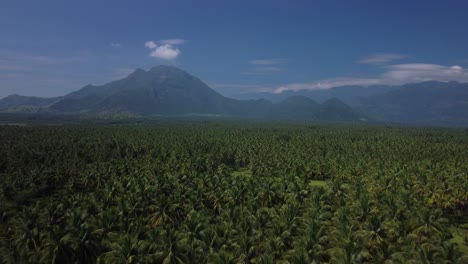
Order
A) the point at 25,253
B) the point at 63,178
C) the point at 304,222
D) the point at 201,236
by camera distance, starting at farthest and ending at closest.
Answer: the point at 63,178
the point at 304,222
the point at 201,236
the point at 25,253

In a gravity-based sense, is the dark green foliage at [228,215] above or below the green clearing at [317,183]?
above

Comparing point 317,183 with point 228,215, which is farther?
point 317,183

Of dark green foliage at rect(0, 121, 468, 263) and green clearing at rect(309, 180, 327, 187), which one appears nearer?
dark green foliage at rect(0, 121, 468, 263)

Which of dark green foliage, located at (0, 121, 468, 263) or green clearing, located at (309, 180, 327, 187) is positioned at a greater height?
dark green foliage, located at (0, 121, 468, 263)

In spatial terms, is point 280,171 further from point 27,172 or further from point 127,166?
point 27,172

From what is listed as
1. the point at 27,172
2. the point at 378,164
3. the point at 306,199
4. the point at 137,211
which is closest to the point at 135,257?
the point at 137,211

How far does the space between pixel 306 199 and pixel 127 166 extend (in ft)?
178

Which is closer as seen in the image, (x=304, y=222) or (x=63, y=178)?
(x=304, y=222)

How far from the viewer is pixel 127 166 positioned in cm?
9400

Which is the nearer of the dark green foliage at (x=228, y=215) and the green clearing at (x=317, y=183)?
the dark green foliage at (x=228, y=215)

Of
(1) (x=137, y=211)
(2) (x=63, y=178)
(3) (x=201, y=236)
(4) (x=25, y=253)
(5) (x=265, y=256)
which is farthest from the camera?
(2) (x=63, y=178)

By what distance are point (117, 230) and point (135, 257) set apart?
12120mm

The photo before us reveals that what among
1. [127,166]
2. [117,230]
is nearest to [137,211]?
[117,230]

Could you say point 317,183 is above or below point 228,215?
below
